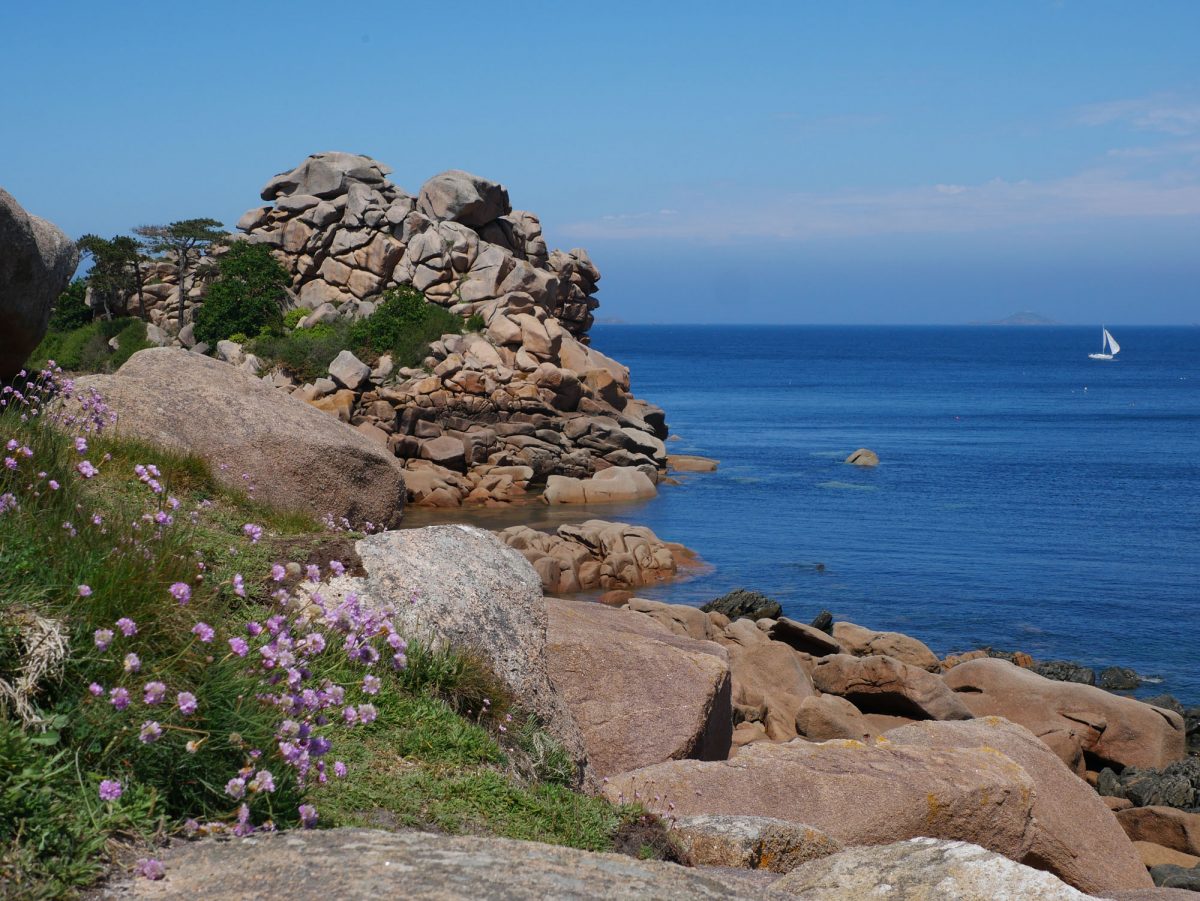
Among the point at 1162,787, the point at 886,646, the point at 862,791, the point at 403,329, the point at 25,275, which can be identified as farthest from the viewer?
the point at 403,329

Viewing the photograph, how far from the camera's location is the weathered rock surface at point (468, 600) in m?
7.00

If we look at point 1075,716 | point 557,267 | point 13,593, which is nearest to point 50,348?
point 557,267

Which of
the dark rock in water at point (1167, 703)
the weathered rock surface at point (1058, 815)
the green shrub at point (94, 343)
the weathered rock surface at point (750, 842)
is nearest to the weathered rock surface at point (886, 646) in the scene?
the dark rock in water at point (1167, 703)

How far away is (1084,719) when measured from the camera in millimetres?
17781

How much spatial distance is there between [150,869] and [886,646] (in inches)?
821

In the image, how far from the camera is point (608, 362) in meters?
55.3

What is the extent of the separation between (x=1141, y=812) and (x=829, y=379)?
11572 cm

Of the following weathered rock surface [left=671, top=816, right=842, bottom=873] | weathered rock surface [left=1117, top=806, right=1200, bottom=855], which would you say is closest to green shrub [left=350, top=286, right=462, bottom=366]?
weathered rock surface [left=1117, top=806, right=1200, bottom=855]

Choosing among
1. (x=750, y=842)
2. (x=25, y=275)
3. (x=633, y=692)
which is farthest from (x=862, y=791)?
(x=25, y=275)

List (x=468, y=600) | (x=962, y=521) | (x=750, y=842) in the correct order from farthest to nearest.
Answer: (x=962, y=521)
(x=468, y=600)
(x=750, y=842)

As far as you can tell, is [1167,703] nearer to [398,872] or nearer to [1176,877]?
[1176,877]

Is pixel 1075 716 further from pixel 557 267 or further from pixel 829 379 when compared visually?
pixel 829 379

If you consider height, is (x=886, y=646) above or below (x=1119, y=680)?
above

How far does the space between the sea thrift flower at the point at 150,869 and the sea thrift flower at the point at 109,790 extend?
223 millimetres
